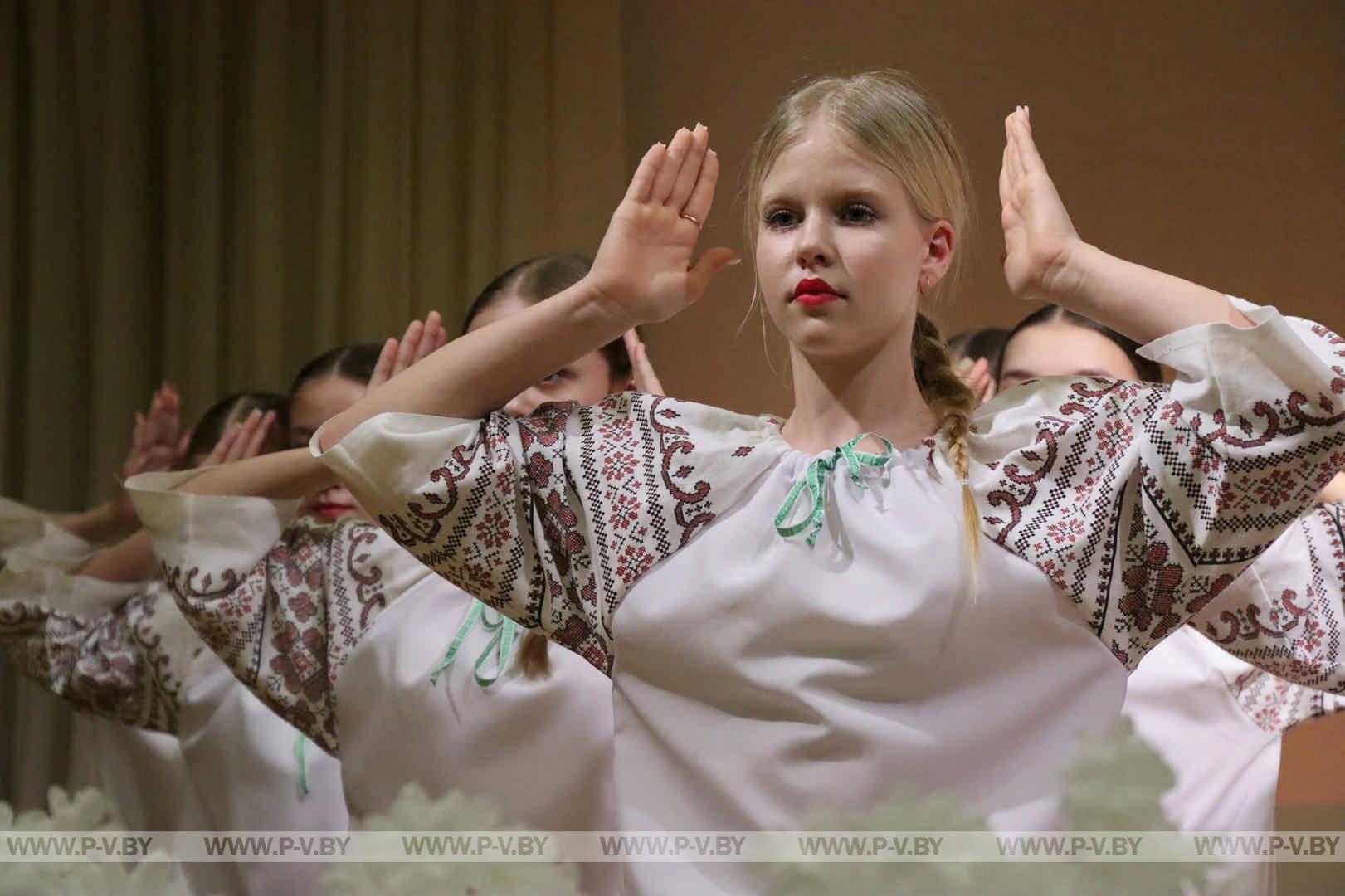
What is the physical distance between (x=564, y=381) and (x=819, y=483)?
432 mm

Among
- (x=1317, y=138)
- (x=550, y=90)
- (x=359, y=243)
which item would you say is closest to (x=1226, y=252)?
(x=1317, y=138)

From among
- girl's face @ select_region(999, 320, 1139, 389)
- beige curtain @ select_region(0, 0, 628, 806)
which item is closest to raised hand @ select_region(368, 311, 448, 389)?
girl's face @ select_region(999, 320, 1139, 389)

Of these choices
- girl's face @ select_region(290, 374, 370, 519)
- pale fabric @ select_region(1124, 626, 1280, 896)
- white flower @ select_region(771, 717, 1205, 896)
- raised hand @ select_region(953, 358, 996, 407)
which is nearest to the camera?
white flower @ select_region(771, 717, 1205, 896)

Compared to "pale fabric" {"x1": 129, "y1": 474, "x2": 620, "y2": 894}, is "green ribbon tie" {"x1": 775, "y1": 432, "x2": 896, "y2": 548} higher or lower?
higher

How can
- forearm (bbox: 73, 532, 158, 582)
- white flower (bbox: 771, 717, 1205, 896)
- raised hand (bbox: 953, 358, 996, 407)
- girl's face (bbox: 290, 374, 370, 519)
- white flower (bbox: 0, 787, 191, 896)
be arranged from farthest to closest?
1. forearm (bbox: 73, 532, 158, 582)
2. girl's face (bbox: 290, 374, 370, 519)
3. raised hand (bbox: 953, 358, 996, 407)
4. white flower (bbox: 0, 787, 191, 896)
5. white flower (bbox: 771, 717, 1205, 896)

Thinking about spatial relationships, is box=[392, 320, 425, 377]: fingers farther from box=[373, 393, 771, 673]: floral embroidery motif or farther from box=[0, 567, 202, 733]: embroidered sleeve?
box=[0, 567, 202, 733]: embroidered sleeve

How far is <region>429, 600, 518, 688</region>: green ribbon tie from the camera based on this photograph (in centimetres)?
135

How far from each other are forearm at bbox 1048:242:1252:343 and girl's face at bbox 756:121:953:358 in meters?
0.11

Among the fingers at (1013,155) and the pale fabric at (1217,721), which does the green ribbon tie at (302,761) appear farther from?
the fingers at (1013,155)

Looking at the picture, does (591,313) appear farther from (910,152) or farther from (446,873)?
(446,873)

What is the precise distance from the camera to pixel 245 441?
5.26 feet

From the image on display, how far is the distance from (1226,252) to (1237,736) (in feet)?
2.60

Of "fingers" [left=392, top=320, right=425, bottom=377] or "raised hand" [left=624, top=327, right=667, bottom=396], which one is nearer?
"fingers" [left=392, top=320, right=425, bottom=377]

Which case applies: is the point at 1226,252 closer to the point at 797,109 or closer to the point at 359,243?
the point at 797,109
